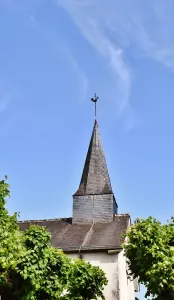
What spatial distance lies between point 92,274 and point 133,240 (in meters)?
4.86

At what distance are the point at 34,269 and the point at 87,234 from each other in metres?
13.1

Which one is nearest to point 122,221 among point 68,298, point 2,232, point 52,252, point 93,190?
point 93,190

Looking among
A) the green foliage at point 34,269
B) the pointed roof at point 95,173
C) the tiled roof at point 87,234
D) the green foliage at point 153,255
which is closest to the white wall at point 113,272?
the tiled roof at point 87,234

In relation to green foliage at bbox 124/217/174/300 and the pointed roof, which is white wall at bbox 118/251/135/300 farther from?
green foliage at bbox 124/217/174/300

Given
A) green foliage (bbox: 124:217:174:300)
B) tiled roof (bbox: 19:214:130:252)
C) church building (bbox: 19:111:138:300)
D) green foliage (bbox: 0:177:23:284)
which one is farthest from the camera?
tiled roof (bbox: 19:214:130:252)

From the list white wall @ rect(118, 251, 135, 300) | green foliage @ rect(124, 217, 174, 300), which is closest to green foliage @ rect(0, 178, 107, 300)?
green foliage @ rect(124, 217, 174, 300)

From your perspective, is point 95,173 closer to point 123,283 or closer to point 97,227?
point 97,227

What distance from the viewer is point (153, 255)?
Answer: 54.6ft

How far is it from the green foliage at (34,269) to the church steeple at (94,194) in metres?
9.66

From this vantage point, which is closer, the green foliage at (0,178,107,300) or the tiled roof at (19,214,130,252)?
the green foliage at (0,178,107,300)

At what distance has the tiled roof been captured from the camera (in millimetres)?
27281

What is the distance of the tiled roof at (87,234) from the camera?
1074 inches

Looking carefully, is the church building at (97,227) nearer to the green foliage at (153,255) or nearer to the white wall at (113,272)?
the white wall at (113,272)

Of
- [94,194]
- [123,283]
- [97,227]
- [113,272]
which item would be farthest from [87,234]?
[123,283]
